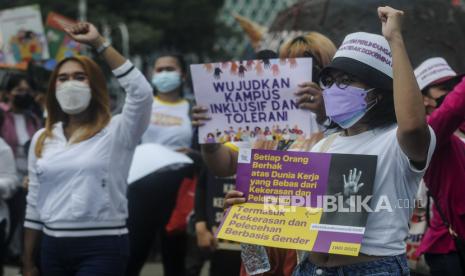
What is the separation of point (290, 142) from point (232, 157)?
1.02 ft

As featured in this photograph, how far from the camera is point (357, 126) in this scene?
400 cm

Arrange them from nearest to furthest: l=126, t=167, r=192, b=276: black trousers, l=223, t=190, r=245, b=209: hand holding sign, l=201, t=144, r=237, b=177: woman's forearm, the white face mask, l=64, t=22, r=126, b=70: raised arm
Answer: l=223, t=190, r=245, b=209: hand holding sign
l=201, t=144, r=237, b=177: woman's forearm
l=64, t=22, r=126, b=70: raised arm
the white face mask
l=126, t=167, r=192, b=276: black trousers

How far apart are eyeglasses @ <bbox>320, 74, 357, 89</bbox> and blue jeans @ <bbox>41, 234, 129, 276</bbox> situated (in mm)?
1838

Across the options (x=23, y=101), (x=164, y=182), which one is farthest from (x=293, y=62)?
(x=23, y=101)

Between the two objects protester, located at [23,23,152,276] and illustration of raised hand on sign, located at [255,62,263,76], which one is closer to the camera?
illustration of raised hand on sign, located at [255,62,263,76]

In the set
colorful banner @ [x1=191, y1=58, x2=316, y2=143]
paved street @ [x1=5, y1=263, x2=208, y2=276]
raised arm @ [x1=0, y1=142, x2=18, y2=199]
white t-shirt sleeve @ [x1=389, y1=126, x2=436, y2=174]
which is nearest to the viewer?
white t-shirt sleeve @ [x1=389, y1=126, x2=436, y2=174]

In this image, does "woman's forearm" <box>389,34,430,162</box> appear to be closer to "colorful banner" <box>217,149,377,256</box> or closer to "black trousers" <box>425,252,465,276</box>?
"colorful banner" <box>217,149,377,256</box>

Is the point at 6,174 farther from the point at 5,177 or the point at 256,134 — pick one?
the point at 256,134

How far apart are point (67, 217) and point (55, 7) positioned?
108 ft

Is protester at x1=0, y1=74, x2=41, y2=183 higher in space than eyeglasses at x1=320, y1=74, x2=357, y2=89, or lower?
lower

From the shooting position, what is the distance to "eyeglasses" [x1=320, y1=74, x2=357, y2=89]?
395 cm

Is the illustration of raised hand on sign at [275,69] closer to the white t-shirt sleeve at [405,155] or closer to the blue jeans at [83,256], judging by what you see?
the white t-shirt sleeve at [405,155]

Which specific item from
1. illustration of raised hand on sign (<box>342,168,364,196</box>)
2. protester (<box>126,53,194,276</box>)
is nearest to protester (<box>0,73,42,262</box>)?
protester (<box>126,53,194,276</box>)

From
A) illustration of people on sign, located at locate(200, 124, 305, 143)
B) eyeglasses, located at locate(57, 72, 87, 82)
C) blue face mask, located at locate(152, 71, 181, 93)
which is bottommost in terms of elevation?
blue face mask, located at locate(152, 71, 181, 93)
